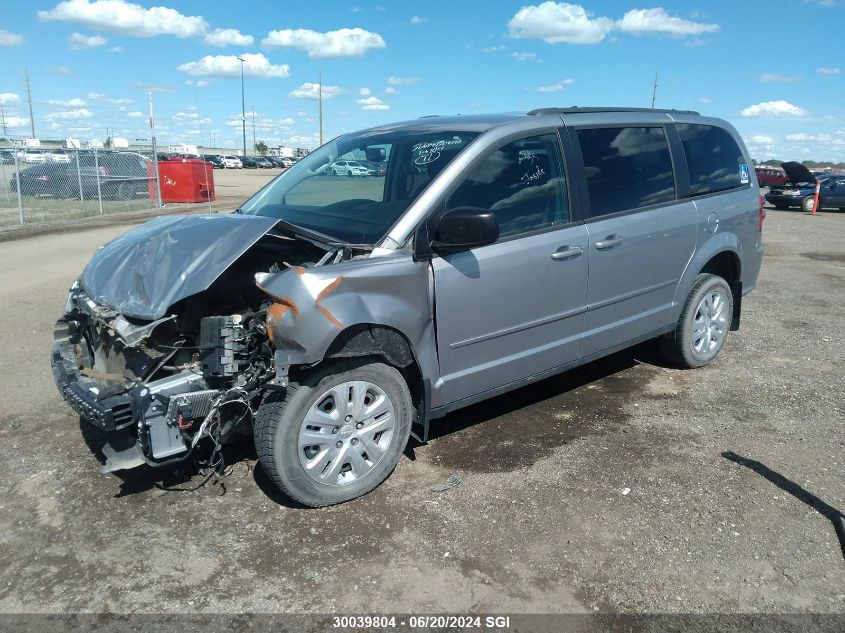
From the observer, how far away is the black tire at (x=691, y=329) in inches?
207

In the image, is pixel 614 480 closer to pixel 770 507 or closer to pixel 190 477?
pixel 770 507

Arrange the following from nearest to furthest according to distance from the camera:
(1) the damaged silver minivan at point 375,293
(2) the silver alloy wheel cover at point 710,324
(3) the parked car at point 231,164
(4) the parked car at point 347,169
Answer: (1) the damaged silver minivan at point 375,293 → (4) the parked car at point 347,169 → (2) the silver alloy wheel cover at point 710,324 → (3) the parked car at point 231,164

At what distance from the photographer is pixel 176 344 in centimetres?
345

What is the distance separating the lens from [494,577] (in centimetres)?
293

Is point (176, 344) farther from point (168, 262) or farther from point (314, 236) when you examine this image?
point (314, 236)

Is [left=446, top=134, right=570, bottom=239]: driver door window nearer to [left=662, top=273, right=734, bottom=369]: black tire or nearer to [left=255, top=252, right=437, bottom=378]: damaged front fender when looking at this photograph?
[left=255, top=252, right=437, bottom=378]: damaged front fender

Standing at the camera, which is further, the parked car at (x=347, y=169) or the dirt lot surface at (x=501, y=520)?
the parked car at (x=347, y=169)

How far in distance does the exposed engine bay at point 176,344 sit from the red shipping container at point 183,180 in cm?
1853

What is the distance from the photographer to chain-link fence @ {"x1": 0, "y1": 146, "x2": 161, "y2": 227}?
16219mm

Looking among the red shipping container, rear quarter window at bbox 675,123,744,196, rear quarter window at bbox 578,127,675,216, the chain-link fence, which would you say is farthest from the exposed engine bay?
the red shipping container

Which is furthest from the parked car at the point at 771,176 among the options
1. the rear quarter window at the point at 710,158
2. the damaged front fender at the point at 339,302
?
the damaged front fender at the point at 339,302

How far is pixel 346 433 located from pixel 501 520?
0.91 m

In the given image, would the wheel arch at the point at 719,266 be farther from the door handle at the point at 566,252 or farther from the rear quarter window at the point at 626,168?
the door handle at the point at 566,252

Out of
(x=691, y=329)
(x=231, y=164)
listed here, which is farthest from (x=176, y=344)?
(x=231, y=164)
